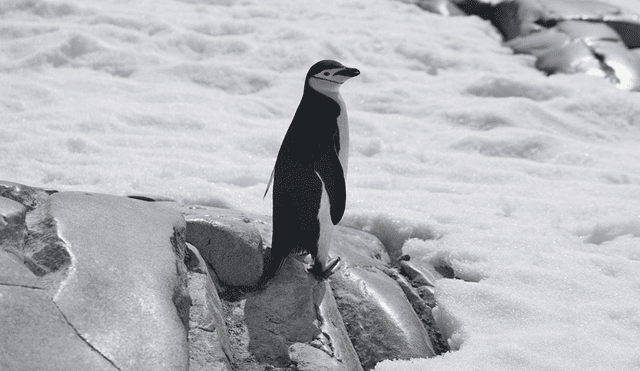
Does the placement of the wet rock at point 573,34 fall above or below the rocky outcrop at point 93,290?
below

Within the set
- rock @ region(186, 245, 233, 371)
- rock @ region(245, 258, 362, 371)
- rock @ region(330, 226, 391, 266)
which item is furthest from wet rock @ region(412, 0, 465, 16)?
rock @ region(186, 245, 233, 371)

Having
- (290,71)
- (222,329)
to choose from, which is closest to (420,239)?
(222,329)

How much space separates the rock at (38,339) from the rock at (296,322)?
0.72m

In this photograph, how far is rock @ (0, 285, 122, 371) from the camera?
75.2 inches

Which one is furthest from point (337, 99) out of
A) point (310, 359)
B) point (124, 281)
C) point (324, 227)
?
point (124, 281)

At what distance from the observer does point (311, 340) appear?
8.83ft

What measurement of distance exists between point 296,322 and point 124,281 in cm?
71

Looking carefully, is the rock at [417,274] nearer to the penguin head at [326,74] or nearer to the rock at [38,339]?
the penguin head at [326,74]

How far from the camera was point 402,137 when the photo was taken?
516cm

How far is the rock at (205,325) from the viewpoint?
232 cm

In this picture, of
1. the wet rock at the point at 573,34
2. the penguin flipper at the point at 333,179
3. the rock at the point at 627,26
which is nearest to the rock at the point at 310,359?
the penguin flipper at the point at 333,179

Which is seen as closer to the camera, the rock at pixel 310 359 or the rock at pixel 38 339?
the rock at pixel 38 339

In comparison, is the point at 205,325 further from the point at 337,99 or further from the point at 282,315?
the point at 337,99

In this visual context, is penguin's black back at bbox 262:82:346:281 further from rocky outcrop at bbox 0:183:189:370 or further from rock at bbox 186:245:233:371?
rocky outcrop at bbox 0:183:189:370
